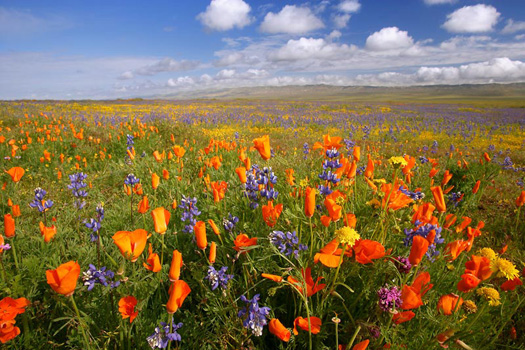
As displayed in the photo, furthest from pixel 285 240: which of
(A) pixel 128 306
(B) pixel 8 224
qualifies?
(B) pixel 8 224

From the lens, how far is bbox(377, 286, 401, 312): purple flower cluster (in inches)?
43.3

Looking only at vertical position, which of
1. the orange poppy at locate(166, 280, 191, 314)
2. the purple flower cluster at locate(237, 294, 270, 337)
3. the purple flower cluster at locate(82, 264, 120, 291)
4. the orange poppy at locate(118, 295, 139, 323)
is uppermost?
the orange poppy at locate(166, 280, 191, 314)

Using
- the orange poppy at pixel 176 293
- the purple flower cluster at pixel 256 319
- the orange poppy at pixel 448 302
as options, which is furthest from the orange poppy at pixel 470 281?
the orange poppy at pixel 176 293

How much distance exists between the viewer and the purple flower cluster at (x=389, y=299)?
110 cm

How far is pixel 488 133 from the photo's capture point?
1238 cm

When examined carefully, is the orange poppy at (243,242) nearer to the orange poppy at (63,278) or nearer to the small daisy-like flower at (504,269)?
the orange poppy at (63,278)

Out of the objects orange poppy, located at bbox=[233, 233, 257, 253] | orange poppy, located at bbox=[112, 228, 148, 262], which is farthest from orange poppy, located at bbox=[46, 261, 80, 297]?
orange poppy, located at bbox=[233, 233, 257, 253]

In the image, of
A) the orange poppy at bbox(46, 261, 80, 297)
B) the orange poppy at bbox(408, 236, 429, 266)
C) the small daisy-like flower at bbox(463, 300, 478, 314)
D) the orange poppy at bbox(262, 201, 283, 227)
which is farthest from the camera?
the orange poppy at bbox(262, 201, 283, 227)

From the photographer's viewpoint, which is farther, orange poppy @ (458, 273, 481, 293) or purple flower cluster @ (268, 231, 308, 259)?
purple flower cluster @ (268, 231, 308, 259)

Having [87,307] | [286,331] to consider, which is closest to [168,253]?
[87,307]

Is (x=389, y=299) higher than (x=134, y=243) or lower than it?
lower

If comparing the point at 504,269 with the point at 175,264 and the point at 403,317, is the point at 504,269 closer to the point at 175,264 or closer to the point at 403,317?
the point at 403,317

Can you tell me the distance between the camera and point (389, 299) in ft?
3.61

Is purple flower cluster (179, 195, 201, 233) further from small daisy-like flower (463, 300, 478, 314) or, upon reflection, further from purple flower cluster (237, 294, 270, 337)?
small daisy-like flower (463, 300, 478, 314)
